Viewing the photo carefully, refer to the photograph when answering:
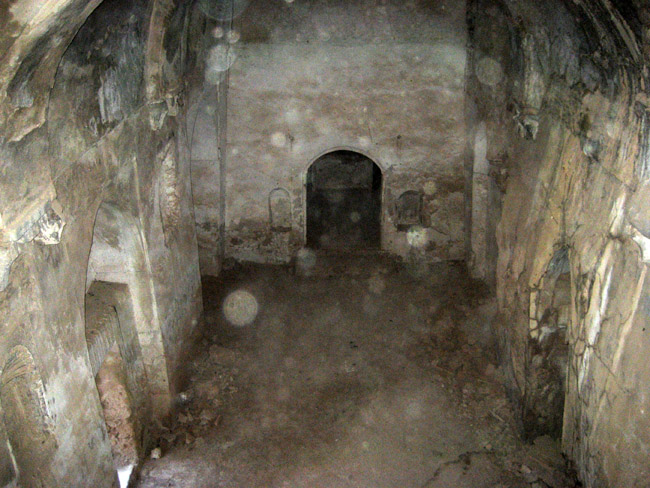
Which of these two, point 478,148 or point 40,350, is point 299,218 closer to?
point 478,148

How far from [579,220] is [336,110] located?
17.2ft

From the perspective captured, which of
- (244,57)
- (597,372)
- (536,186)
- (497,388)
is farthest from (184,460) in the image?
(244,57)

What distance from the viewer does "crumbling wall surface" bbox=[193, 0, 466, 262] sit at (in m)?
9.43

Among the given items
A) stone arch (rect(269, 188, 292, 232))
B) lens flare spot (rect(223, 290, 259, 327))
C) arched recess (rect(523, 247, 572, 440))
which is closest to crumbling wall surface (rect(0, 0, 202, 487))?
lens flare spot (rect(223, 290, 259, 327))

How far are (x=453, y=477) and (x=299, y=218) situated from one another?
5.28 m

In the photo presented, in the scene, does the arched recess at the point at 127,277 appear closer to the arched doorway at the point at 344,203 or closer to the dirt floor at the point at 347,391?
the dirt floor at the point at 347,391

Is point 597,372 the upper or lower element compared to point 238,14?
lower

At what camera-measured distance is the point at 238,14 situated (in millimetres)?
9359

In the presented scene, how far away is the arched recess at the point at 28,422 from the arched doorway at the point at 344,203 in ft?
23.3

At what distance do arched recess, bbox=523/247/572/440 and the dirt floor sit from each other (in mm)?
275

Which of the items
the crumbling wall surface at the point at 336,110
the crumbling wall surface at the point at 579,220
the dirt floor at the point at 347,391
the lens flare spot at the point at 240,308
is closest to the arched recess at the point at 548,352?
the crumbling wall surface at the point at 579,220

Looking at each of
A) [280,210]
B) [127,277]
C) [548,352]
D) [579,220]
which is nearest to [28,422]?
[127,277]

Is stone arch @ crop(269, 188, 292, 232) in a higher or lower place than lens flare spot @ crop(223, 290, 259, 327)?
higher

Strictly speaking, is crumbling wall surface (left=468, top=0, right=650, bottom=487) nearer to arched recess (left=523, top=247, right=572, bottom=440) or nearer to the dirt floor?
arched recess (left=523, top=247, right=572, bottom=440)
